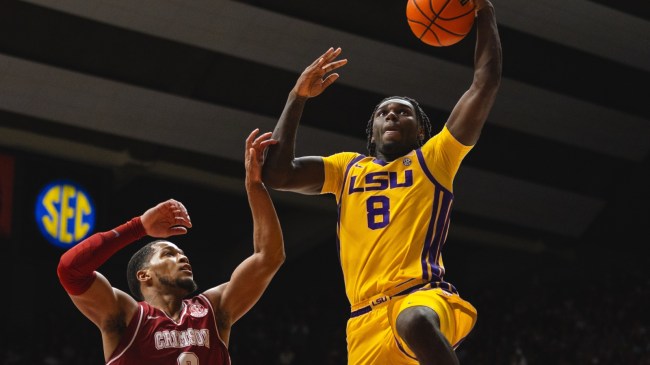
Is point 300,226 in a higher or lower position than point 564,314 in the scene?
higher

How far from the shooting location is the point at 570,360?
54.7ft

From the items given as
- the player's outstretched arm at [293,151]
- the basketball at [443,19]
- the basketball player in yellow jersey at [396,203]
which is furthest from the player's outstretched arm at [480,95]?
the player's outstretched arm at [293,151]

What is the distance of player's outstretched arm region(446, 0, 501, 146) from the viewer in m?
5.13

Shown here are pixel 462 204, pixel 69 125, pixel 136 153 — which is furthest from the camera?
pixel 462 204

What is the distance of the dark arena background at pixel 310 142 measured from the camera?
16.1 meters

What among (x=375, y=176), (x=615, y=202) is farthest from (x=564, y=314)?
(x=375, y=176)

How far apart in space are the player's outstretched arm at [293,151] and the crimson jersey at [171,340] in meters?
0.86

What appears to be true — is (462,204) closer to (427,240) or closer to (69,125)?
(69,125)

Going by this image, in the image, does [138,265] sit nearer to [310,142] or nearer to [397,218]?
[397,218]

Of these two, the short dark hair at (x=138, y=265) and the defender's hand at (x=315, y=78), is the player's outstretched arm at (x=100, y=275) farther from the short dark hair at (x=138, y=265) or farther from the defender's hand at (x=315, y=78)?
the defender's hand at (x=315, y=78)

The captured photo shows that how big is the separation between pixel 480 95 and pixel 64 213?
12313 mm

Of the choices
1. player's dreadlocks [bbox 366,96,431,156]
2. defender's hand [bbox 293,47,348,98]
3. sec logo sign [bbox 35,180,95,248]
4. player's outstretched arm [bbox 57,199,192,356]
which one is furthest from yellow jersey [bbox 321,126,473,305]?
sec logo sign [bbox 35,180,95,248]

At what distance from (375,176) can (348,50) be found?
39.4 feet

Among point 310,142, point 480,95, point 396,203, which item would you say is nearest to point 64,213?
point 310,142
